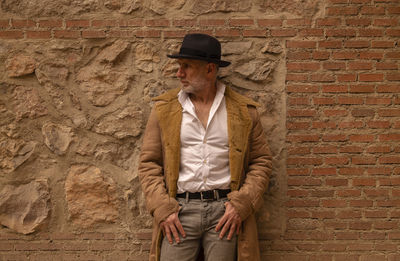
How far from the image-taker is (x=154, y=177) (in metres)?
2.53

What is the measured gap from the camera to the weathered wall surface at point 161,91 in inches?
115

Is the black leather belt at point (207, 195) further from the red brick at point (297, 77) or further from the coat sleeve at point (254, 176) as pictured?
the red brick at point (297, 77)

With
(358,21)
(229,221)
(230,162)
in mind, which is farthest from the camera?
(358,21)

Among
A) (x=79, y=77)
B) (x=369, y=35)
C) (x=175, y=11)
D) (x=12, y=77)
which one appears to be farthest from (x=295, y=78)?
(x=12, y=77)

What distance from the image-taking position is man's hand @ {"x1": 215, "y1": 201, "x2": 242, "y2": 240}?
2402mm

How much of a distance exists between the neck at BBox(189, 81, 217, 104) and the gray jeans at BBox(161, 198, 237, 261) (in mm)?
681

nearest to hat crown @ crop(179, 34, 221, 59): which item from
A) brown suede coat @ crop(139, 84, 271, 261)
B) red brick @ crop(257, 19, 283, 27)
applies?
brown suede coat @ crop(139, 84, 271, 261)

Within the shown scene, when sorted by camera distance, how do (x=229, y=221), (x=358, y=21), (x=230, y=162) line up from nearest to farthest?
(x=229, y=221) < (x=230, y=162) < (x=358, y=21)

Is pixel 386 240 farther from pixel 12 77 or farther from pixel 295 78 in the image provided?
pixel 12 77

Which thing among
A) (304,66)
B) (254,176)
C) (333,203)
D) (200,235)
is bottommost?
(200,235)

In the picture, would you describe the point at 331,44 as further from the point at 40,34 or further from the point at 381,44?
the point at 40,34

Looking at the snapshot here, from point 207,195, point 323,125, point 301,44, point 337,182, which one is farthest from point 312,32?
point 207,195

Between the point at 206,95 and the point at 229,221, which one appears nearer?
the point at 229,221

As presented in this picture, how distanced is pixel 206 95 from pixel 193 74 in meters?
0.18
